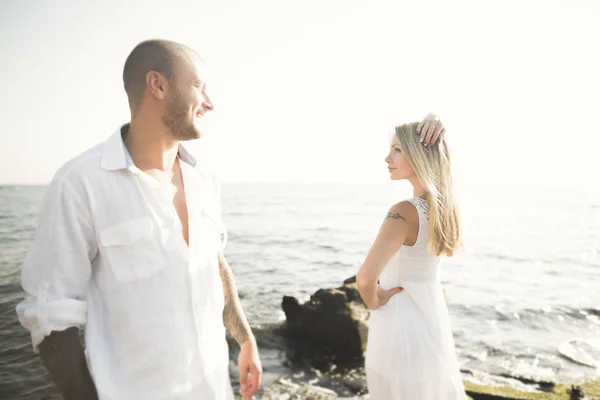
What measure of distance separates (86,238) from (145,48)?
3.49 feet

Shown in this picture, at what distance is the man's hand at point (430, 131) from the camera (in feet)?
11.1

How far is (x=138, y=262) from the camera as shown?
216cm

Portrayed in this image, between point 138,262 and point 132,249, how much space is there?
70mm

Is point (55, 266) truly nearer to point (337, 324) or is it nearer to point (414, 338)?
point (414, 338)

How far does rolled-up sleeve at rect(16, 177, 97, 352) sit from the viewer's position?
1.92 metres

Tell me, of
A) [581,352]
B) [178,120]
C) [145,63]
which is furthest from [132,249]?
[581,352]

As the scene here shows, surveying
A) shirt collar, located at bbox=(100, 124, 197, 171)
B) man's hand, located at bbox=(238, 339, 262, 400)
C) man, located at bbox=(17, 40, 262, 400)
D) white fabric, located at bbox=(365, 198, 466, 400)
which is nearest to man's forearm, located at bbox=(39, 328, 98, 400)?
man, located at bbox=(17, 40, 262, 400)

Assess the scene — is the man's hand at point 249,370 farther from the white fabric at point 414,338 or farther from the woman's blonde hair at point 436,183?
the woman's blonde hair at point 436,183

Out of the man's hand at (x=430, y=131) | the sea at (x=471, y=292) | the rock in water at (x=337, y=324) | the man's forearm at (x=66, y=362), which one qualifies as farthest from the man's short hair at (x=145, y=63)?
the rock in water at (x=337, y=324)

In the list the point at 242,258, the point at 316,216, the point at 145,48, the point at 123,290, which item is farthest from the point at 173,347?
the point at 316,216

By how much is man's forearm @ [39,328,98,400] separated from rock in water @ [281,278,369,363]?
7.07m

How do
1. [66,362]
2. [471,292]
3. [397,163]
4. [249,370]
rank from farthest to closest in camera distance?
[471,292] < [397,163] < [249,370] < [66,362]

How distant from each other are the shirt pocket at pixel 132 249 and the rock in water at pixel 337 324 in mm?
7008

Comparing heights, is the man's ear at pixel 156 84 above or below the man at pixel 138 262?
above
